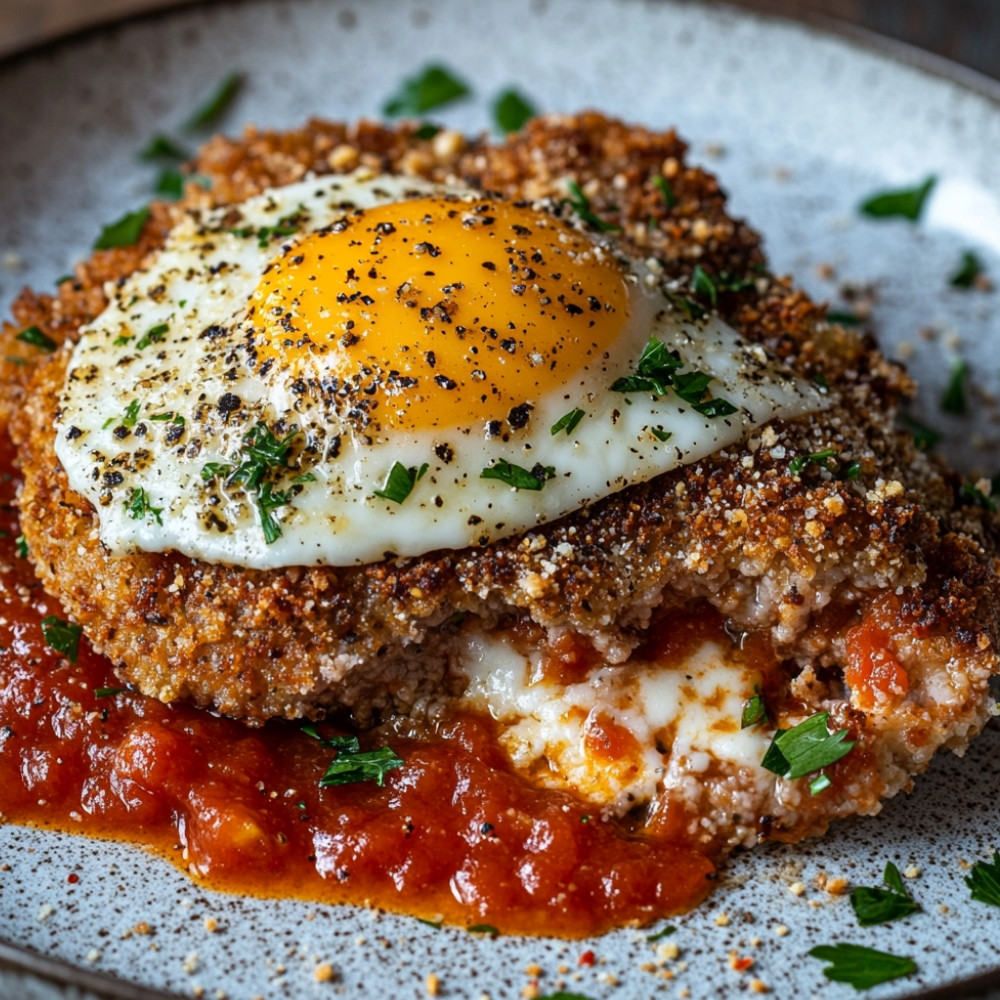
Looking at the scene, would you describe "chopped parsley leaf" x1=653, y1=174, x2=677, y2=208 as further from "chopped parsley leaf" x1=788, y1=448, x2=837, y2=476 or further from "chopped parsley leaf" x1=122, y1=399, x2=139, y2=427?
"chopped parsley leaf" x1=122, y1=399, x2=139, y2=427

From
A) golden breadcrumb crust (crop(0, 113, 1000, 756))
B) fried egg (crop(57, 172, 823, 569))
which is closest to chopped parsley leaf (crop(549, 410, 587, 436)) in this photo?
fried egg (crop(57, 172, 823, 569))

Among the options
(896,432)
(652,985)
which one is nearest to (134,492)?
(652,985)

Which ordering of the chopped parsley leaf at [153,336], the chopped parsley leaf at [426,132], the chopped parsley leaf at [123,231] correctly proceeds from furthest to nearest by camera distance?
the chopped parsley leaf at [426,132] → the chopped parsley leaf at [123,231] → the chopped parsley leaf at [153,336]

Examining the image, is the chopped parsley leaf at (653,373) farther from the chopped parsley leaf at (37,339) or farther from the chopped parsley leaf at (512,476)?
the chopped parsley leaf at (37,339)

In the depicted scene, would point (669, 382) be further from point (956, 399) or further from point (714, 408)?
point (956, 399)

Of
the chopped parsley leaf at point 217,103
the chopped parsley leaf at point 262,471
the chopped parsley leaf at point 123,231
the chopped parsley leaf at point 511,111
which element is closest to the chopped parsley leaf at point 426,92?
the chopped parsley leaf at point 511,111

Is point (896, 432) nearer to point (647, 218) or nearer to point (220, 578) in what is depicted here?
point (647, 218)
